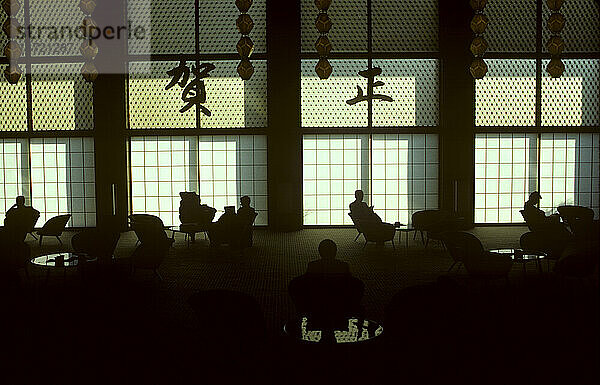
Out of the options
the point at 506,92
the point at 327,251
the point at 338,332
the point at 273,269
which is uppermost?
the point at 506,92

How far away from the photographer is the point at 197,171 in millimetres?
13930

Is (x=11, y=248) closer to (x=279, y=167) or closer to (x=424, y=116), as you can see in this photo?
(x=279, y=167)

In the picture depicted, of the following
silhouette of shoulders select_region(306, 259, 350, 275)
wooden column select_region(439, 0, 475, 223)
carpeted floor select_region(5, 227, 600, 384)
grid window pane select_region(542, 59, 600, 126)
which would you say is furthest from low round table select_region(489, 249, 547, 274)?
grid window pane select_region(542, 59, 600, 126)

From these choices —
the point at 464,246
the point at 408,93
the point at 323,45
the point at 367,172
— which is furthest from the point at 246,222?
the point at 408,93

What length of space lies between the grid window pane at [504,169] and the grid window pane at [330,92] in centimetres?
300

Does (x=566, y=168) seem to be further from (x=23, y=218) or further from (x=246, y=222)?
(x=23, y=218)

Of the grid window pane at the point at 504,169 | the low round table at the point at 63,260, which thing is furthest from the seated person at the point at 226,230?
the grid window pane at the point at 504,169

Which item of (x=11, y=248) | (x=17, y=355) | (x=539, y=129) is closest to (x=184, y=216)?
(x=11, y=248)

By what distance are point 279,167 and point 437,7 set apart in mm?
4932

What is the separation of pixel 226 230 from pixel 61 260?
337 cm

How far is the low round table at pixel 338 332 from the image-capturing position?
4.77 metres

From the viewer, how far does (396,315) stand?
16.8ft

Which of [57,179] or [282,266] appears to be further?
Result: [57,179]

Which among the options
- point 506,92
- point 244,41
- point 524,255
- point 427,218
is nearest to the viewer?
point 524,255
